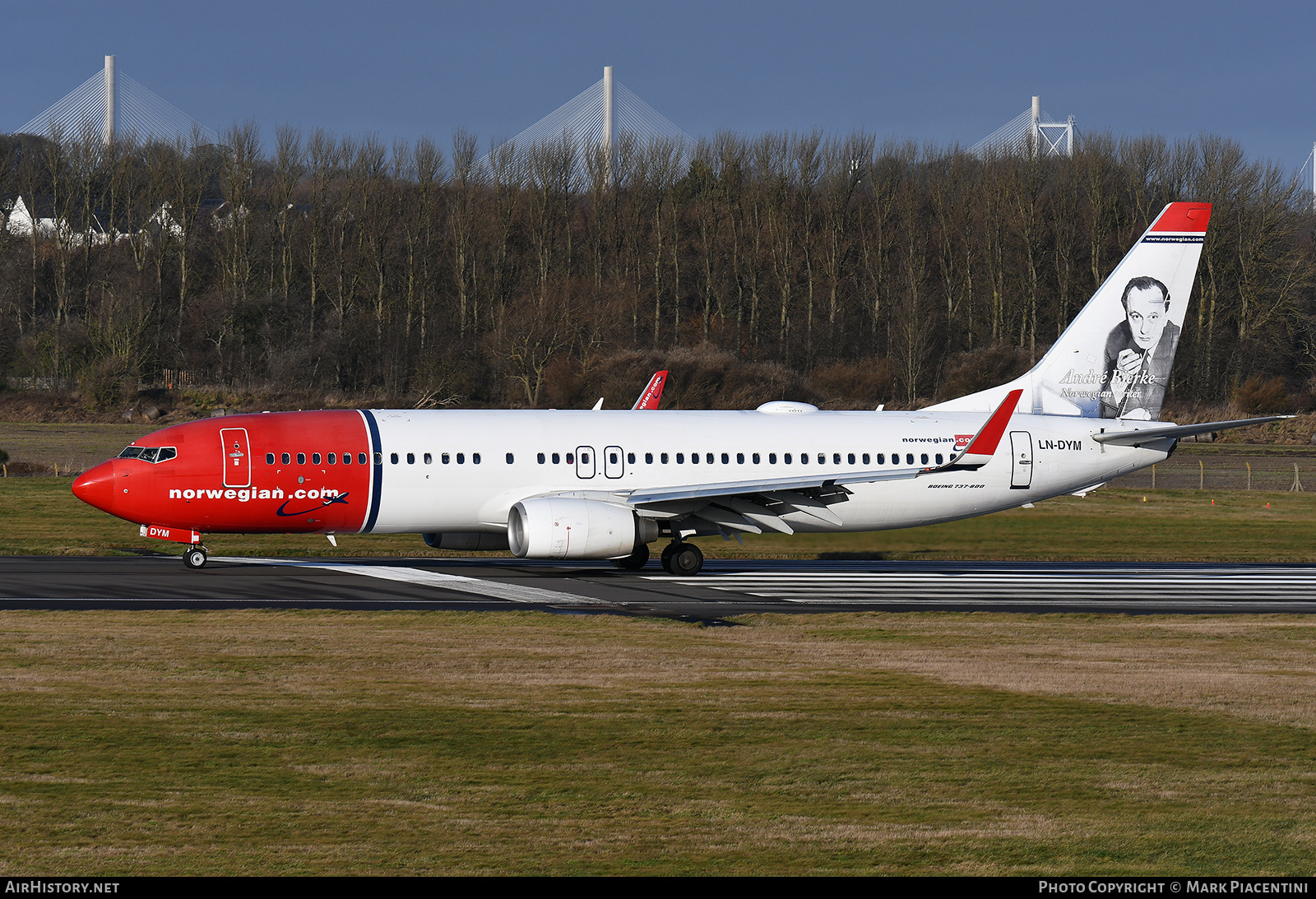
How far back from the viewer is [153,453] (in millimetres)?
31875

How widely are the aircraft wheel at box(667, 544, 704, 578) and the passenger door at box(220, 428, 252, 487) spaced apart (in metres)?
10.4

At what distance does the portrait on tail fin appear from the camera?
3928cm

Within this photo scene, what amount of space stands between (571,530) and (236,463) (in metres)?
8.01

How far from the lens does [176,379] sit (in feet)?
327

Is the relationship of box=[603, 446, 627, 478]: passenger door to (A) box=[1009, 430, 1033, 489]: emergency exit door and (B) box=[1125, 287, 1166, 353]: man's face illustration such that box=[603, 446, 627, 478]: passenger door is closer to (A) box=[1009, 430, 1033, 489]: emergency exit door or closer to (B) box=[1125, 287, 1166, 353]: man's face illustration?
(A) box=[1009, 430, 1033, 489]: emergency exit door

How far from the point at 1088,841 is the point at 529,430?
2431cm

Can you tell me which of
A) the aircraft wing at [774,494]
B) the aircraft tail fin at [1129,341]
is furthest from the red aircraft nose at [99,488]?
the aircraft tail fin at [1129,341]

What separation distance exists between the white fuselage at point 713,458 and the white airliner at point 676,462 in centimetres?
5

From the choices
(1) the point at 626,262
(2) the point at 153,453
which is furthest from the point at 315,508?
(1) the point at 626,262

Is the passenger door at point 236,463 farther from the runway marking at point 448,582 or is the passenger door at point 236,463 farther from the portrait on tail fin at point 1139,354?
the portrait on tail fin at point 1139,354

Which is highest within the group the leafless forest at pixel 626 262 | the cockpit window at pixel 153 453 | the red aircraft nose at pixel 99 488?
the leafless forest at pixel 626 262

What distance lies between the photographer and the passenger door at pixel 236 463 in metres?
31.8

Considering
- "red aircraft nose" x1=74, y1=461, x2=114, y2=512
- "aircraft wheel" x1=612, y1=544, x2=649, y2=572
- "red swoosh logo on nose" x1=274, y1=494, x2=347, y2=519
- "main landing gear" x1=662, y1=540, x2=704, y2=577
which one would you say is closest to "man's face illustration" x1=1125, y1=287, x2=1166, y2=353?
"main landing gear" x1=662, y1=540, x2=704, y2=577
